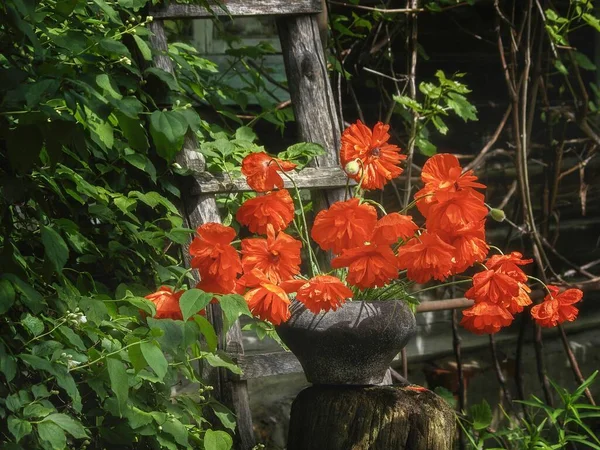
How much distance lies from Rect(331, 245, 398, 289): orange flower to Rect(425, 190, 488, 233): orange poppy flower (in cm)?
14

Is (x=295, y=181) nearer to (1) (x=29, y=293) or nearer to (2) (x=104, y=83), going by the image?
(2) (x=104, y=83)

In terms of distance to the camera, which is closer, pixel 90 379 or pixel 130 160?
pixel 90 379

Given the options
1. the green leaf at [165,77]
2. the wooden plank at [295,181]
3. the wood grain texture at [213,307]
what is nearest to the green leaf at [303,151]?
the wooden plank at [295,181]

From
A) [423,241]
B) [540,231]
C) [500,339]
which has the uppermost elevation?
[423,241]

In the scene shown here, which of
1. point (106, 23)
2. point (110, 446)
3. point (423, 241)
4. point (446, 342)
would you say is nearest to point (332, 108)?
point (106, 23)

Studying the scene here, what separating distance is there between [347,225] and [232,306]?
11.8 inches

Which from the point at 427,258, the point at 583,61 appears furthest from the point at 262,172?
the point at 583,61

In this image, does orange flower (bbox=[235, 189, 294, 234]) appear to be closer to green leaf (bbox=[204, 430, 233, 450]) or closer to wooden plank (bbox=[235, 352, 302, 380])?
green leaf (bbox=[204, 430, 233, 450])

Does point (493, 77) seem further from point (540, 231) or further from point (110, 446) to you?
point (110, 446)

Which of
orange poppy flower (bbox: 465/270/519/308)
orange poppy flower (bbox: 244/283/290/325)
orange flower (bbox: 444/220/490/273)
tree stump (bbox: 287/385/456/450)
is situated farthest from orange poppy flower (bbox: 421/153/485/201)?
tree stump (bbox: 287/385/456/450)

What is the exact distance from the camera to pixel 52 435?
2.04 meters

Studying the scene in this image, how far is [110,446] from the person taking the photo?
2486mm

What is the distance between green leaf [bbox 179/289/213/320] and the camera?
7.23 ft

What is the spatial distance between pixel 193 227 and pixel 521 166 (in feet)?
5.38
